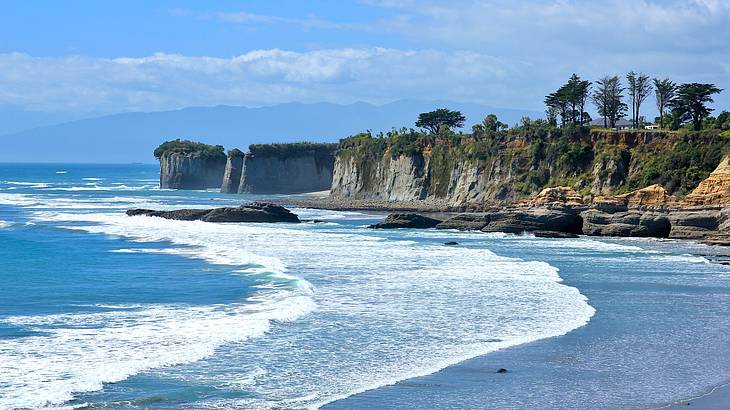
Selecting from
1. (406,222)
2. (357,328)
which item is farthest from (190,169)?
(357,328)

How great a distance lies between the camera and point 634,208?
60.7 meters

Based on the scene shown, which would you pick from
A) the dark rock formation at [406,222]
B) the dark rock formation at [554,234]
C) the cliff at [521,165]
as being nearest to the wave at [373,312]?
the dark rock formation at [554,234]

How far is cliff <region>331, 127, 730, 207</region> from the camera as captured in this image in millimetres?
69812

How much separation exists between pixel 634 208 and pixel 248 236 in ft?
78.5

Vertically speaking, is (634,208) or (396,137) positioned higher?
(396,137)

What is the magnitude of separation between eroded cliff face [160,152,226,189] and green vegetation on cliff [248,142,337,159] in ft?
70.7

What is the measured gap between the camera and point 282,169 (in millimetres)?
127500

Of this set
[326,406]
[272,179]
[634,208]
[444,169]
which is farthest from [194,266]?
[272,179]

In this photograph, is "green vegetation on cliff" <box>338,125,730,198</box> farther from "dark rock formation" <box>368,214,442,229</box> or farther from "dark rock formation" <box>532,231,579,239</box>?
"dark rock formation" <box>368,214,442,229</box>

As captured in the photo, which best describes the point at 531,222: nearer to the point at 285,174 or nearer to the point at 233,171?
the point at 285,174

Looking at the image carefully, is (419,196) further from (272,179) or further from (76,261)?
(76,261)

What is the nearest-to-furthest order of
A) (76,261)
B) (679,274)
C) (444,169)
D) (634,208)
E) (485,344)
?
(485,344) → (679,274) → (76,261) → (634,208) → (444,169)

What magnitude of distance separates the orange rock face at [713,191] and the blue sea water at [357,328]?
18.5m

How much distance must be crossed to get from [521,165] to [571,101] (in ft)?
45.6
